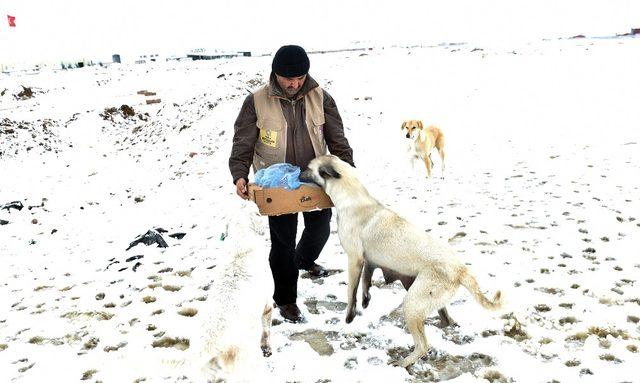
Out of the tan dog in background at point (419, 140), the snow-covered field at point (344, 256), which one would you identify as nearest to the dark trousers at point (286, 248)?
the snow-covered field at point (344, 256)

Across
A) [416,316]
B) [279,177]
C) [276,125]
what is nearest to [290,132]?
[276,125]

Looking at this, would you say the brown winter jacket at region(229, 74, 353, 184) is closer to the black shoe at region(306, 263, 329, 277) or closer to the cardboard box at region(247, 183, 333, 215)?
the cardboard box at region(247, 183, 333, 215)

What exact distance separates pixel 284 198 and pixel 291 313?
1333 mm

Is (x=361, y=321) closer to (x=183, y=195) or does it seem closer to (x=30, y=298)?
(x=30, y=298)

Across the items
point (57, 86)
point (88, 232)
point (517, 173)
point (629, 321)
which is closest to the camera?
point (629, 321)

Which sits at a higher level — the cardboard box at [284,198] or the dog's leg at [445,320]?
the cardboard box at [284,198]

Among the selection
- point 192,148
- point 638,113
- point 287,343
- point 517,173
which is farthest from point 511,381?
point 638,113

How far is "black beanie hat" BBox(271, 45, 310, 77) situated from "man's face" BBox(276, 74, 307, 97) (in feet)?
0.27

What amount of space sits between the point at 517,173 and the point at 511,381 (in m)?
7.69

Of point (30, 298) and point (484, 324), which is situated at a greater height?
Result: point (484, 324)

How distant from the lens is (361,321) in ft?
13.9

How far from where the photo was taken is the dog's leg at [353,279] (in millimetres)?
3988

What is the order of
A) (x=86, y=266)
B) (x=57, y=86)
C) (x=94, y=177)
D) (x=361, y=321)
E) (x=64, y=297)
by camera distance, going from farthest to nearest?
(x=57, y=86), (x=94, y=177), (x=86, y=266), (x=64, y=297), (x=361, y=321)

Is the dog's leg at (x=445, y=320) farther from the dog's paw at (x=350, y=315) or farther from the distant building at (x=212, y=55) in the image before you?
the distant building at (x=212, y=55)
